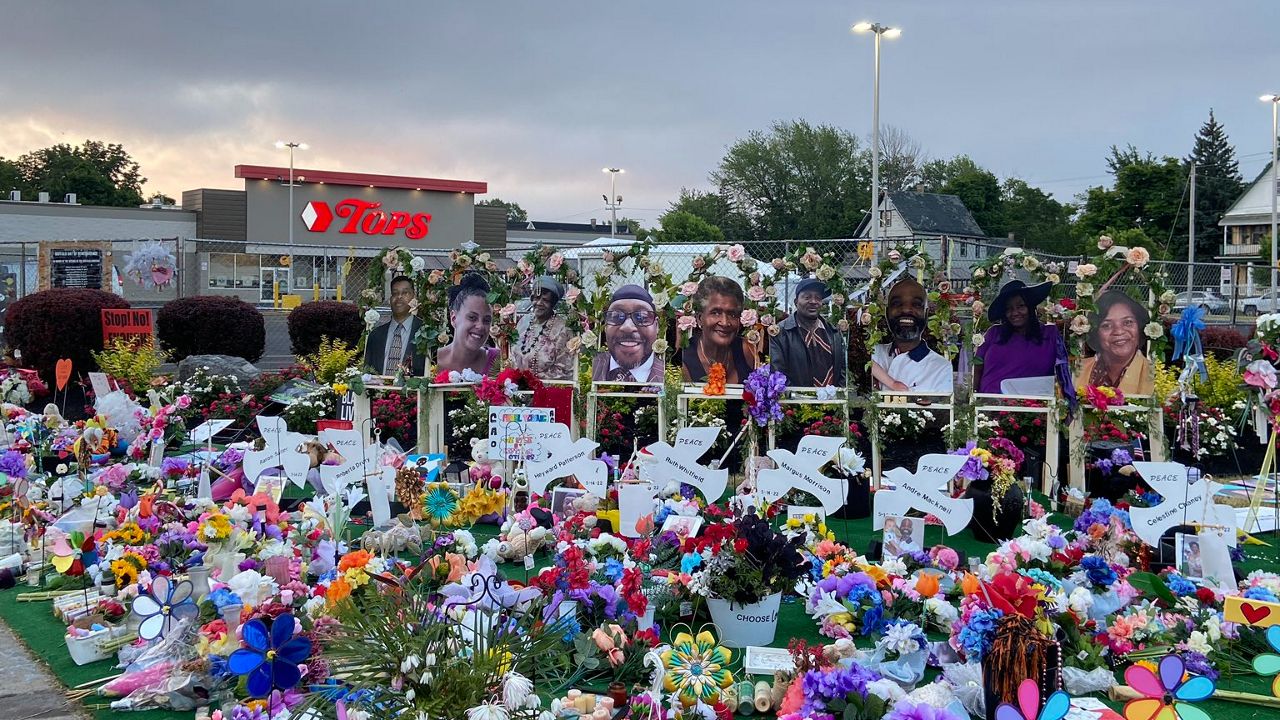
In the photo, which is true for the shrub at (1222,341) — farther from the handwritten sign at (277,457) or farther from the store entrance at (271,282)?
the store entrance at (271,282)

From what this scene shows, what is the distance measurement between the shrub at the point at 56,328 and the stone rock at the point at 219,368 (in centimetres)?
167

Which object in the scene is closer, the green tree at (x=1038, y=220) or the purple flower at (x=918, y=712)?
the purple flower at (x=918, y=712)

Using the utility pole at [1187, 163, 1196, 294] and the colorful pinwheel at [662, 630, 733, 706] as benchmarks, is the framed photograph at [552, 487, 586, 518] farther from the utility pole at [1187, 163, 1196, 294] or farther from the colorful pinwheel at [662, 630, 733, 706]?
the utility pole at [1187, 163, 1196, 294]

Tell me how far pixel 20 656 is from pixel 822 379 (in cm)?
612

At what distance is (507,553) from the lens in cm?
626

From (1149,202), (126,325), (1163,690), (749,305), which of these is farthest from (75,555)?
(1149,202)

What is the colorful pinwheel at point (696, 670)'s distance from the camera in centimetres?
389

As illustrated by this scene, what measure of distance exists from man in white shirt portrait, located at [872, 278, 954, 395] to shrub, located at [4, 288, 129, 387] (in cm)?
1051

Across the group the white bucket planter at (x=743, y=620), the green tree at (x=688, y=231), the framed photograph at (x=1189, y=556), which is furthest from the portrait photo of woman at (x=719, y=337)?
the green tree at (x=688, y=231)

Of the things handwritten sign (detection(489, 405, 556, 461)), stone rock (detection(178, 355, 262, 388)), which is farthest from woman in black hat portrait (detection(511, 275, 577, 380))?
stone rock (detection(178, 355, 262, 388))

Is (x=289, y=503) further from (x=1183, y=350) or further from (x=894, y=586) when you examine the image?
(x=1183, y=350)

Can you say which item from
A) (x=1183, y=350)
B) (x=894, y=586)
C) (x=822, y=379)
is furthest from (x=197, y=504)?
(x=1183, y=350)

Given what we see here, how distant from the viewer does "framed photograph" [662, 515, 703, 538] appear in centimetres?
566

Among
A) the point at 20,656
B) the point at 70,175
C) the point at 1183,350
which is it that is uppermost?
the point at 70,175
